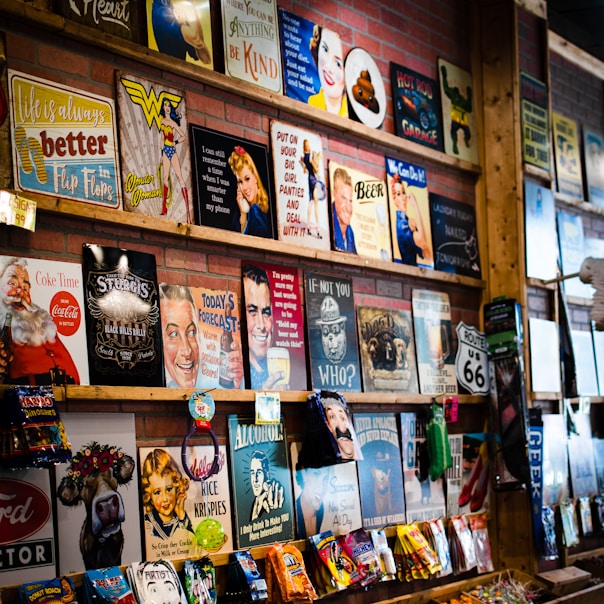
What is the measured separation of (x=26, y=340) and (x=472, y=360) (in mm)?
2885

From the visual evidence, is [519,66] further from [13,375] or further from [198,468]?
[13,375]

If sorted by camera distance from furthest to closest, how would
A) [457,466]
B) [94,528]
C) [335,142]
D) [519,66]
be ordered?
[519,66] < [457,466] < [335,142] < [94,528]

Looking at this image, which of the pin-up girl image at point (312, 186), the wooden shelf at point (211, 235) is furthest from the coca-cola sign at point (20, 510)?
the pin-up girl image at point (312, 186)

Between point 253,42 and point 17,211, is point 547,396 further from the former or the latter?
point 17,211

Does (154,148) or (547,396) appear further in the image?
(547,396)

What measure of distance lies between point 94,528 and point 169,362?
72cm

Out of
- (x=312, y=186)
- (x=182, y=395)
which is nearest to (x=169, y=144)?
(x=312, y=186)

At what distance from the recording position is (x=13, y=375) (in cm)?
290

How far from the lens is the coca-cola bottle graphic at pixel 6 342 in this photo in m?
2.88

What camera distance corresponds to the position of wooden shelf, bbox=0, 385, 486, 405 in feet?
9.95

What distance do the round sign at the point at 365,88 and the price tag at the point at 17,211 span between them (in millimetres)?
2110

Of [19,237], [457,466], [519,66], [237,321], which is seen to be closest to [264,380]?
[237,321]

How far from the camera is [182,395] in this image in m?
3.39

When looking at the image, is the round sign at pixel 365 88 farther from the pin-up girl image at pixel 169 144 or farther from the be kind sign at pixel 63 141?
the be kind sign at pixel 63 141
